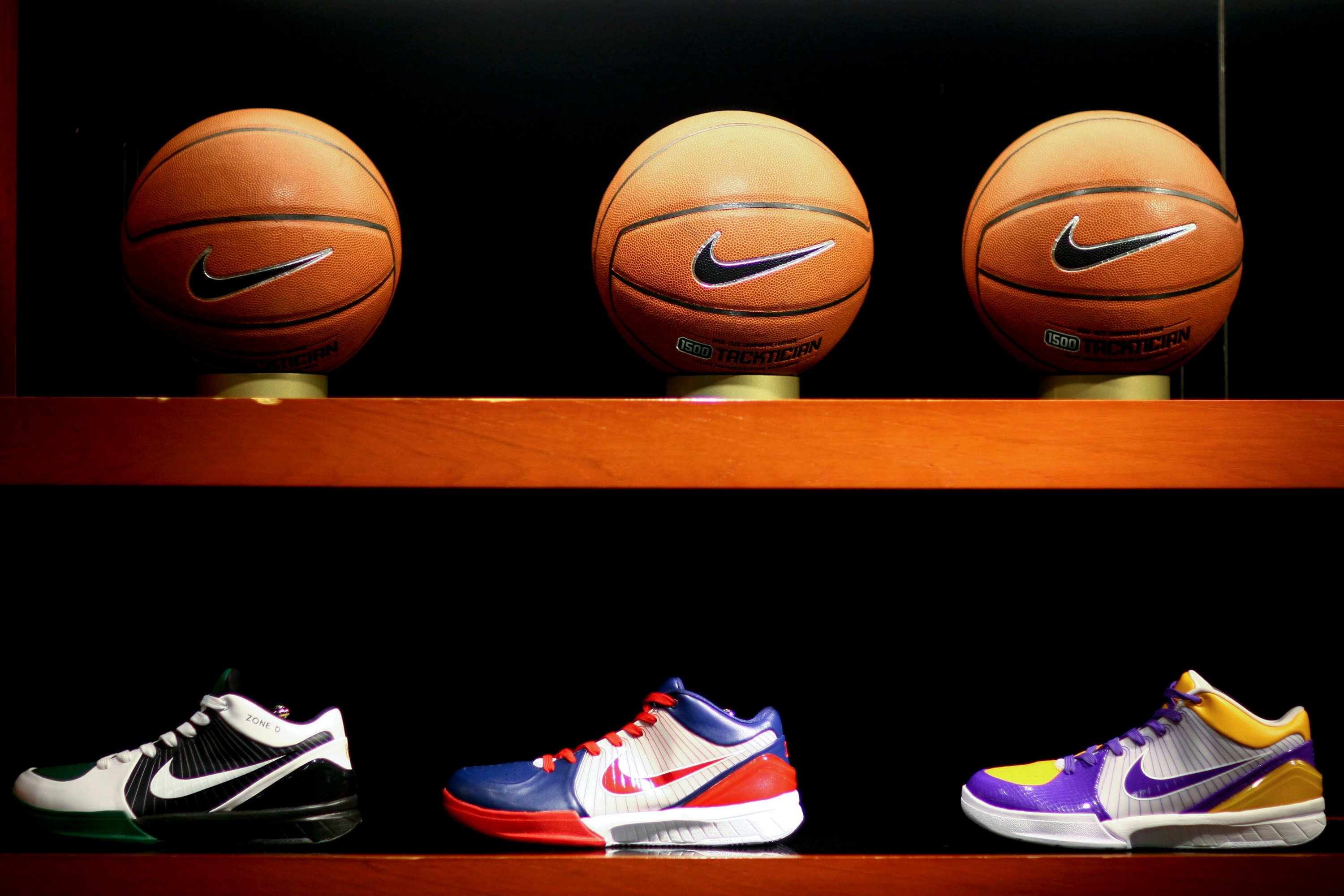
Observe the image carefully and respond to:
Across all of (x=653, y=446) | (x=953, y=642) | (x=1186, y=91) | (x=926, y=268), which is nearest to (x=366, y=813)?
(x=653, y=446)

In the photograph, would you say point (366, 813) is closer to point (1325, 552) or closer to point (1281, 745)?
point (1281, 745)

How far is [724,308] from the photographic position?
1094 millimetres

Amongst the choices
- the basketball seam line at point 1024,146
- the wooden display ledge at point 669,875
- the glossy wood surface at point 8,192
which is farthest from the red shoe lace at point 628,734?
the glossy wood surface at point 8,192

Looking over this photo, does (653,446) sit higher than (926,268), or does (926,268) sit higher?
(926,268)

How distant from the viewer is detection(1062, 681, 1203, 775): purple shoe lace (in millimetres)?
1165

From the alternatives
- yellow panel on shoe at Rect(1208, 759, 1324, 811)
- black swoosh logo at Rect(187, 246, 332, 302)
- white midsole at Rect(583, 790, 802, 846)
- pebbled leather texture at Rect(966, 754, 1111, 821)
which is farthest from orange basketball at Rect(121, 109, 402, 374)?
yellow panel on shoe at Rect(1208, 759, 1324, 811)

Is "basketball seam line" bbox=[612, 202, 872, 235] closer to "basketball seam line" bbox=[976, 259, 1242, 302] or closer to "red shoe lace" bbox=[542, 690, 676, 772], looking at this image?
"basketball seam line" bbox=[976, 259, 1242, 302]

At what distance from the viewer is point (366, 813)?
123 cm

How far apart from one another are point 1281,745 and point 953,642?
489 mm

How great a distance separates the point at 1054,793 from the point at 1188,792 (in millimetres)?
158

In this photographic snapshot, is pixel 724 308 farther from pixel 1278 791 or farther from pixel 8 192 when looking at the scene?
pixel 8 192

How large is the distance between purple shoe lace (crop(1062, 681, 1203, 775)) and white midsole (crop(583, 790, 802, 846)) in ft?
1.31

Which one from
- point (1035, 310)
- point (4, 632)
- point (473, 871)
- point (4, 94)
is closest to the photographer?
point (473, 871)

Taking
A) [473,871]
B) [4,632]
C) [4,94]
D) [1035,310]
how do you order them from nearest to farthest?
[473,871] → [1035,310] → [4,94] → [4,632]
